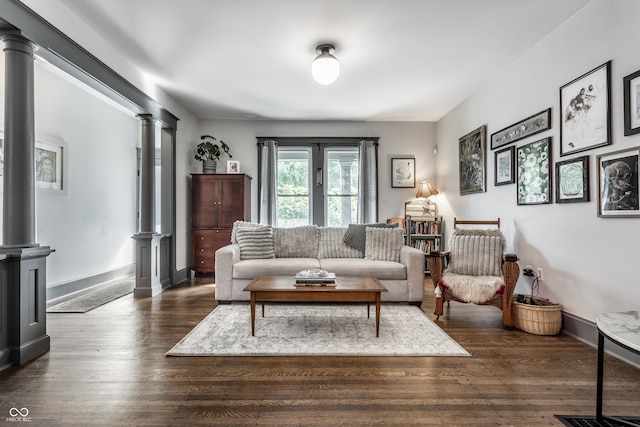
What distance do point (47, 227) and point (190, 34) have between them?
3.04 metres

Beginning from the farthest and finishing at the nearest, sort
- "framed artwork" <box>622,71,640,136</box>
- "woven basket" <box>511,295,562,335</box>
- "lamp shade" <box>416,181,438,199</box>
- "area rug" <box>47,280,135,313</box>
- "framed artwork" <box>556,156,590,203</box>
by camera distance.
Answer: "lamp shade" <box>416,181,438,199</box>
"area rug" <box>47,280,135,313</box>
"woven basket" <box>511,295,562,335</box>
"framed artwork" <box>556,156,590,203</box>
"framed artwork" <box>622,71,640,136</box>

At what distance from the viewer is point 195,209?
5531 mm

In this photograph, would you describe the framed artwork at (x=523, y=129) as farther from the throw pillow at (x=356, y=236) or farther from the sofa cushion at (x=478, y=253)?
the throw pillow at (x=356, y=236)

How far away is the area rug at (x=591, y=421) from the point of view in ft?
5.37

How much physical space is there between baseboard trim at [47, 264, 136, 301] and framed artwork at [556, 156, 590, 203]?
18.7ft

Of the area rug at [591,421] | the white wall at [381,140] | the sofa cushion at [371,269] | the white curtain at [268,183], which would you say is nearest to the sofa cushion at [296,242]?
the sofa cushion at [371,269]

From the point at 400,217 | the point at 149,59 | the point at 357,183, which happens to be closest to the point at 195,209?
the point at 149,59

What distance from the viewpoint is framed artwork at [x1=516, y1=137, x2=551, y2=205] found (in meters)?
3.18

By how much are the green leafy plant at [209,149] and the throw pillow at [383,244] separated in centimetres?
305

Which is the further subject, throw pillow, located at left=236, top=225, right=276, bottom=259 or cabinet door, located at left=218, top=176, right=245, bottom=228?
cabinet door, located at left=218, top=176, right=245, bottom=228

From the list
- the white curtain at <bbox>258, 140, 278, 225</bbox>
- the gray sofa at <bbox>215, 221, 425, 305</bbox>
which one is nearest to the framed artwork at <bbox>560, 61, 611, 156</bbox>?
the gray sofa at <bbox>215, 221, 425, 305</bbox>

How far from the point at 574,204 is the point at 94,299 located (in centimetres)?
531

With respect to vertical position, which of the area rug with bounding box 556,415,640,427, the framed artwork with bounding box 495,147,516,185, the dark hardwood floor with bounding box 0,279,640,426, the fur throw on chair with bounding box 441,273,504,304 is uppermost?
the framed artwork with bounding box 495,147,516,185

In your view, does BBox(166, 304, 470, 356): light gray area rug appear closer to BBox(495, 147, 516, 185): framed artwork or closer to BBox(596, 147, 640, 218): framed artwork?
BBox(596, 147, 640, 218): framed artwork
